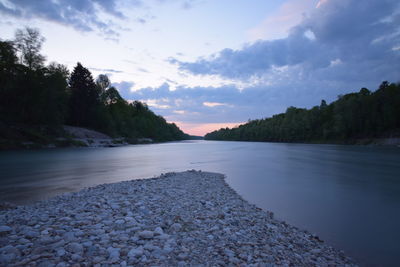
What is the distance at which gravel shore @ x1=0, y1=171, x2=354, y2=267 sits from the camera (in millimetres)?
3641

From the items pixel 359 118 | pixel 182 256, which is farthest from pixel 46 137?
pixel 359 118

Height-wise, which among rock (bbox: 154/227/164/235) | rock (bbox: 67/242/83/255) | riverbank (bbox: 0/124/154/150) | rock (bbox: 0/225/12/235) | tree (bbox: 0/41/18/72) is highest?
tree (bbox: 0/41/18/72)

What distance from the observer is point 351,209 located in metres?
8.27

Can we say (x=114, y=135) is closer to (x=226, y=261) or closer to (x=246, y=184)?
(x=246, y=184)

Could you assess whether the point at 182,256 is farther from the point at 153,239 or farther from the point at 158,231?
the point at 158,231

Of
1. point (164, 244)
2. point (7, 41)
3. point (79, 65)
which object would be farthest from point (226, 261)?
point (79, 65)

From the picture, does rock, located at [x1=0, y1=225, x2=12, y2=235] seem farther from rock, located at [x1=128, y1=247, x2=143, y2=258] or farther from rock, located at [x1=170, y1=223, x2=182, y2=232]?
rock, located at [x1=170, y1=223, x2=182, y2=232]

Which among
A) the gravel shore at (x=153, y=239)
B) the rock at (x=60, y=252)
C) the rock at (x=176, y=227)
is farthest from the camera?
the rock at (x=176, y=227)

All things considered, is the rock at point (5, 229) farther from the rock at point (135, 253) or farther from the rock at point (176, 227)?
the rock at point (176, 227)

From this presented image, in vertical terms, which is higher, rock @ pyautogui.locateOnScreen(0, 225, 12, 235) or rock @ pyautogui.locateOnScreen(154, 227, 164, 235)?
rock @ pyautogui.locateOnScreen(0, 225, 12, 235)

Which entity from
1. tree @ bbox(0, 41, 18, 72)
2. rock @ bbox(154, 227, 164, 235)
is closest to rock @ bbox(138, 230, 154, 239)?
rock @ bbox(154, 227, 164, 235)

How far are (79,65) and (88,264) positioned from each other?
77.6 m

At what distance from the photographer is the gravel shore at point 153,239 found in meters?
3.64

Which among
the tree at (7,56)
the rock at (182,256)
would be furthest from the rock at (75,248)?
the tree at (7,56)
